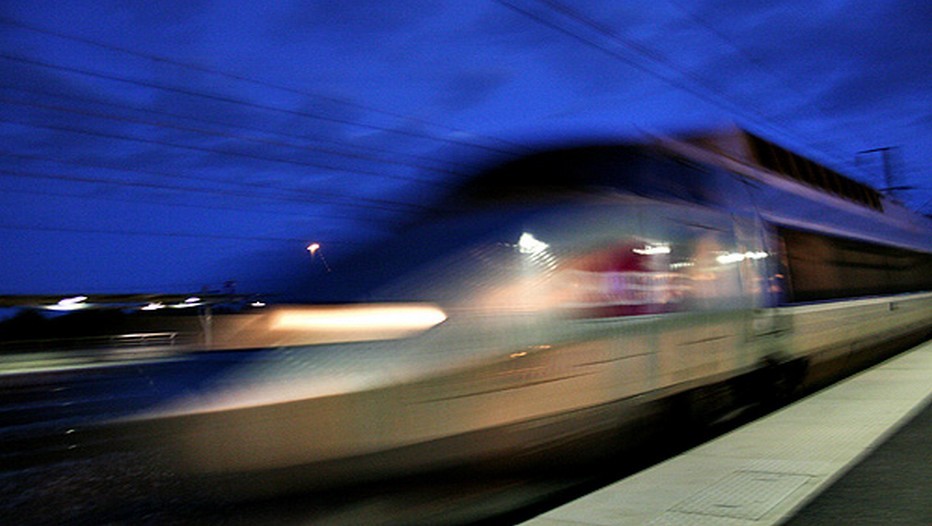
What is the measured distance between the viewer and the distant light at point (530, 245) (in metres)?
6.04

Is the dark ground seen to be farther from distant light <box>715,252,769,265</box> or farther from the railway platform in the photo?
distant light <box>715,252,769,265</box>

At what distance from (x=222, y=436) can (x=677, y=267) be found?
14.4ft

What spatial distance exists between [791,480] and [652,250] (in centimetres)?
261

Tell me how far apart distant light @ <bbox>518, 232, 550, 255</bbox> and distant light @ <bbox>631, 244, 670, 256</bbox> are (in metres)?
1.09

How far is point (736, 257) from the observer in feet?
28.2

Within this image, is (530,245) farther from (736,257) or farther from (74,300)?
(74,300)

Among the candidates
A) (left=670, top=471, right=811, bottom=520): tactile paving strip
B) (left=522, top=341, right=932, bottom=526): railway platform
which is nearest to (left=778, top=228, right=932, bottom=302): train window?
(left=522, top=341, right=932, bottom=526): railway platform

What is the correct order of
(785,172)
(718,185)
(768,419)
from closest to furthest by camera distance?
(768,419), (718,185), (785,172)

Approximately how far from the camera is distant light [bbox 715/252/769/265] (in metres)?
8.28

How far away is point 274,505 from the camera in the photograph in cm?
534

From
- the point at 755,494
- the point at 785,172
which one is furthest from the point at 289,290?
the point at 785,172

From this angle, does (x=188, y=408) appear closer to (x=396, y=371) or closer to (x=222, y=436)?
(x=222, y=436)

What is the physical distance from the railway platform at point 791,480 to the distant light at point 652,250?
165cm

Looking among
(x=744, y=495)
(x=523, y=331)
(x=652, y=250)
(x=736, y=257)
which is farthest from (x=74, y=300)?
(x=744, y=495)
